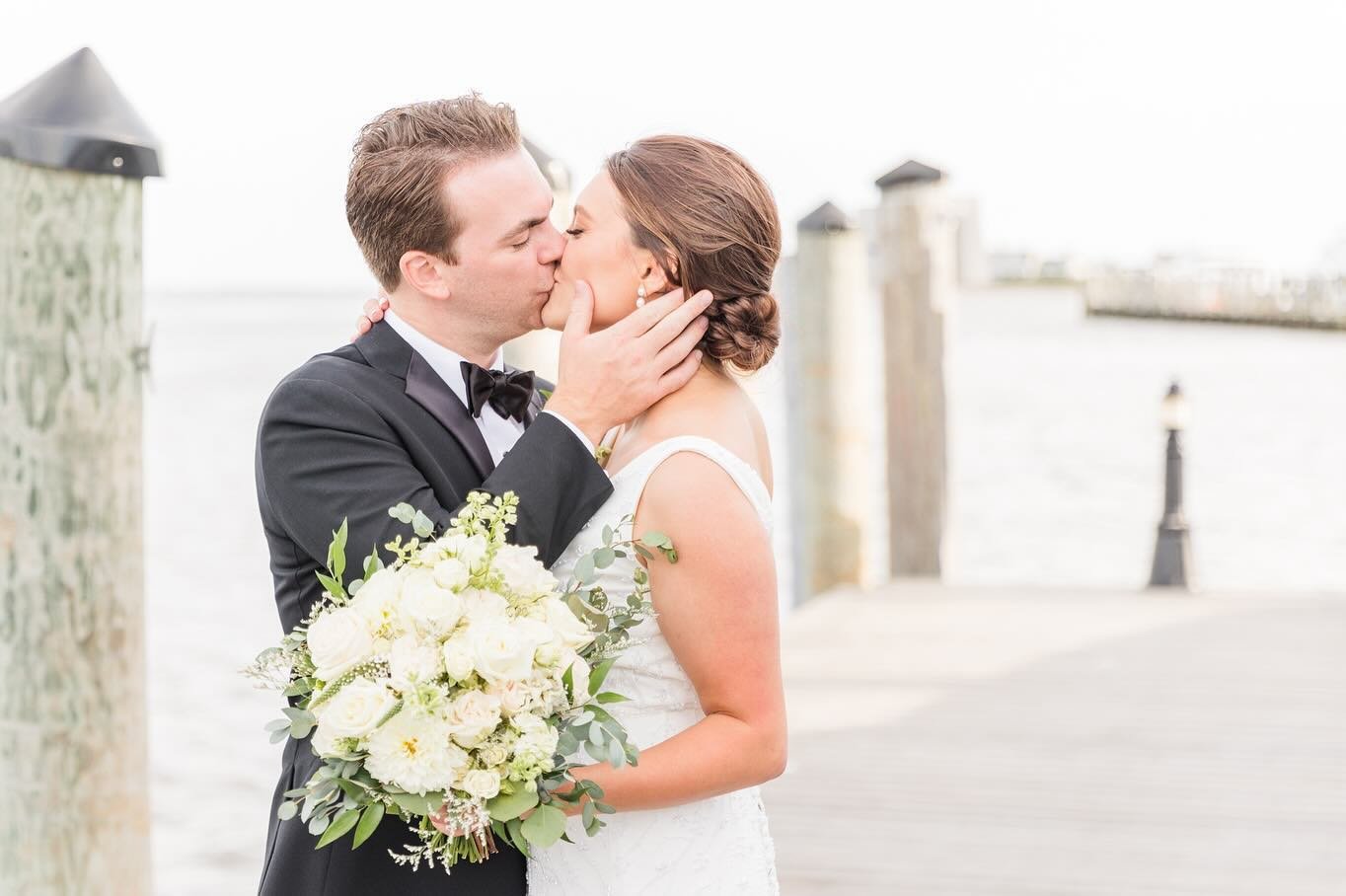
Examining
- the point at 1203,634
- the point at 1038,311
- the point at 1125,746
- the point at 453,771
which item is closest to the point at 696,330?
the point at 453,771

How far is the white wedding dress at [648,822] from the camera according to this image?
2.29 metres

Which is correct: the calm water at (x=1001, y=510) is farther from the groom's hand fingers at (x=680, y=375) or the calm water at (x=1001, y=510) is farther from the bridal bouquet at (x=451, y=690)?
the bridal bouquet at (x=451, y=690)

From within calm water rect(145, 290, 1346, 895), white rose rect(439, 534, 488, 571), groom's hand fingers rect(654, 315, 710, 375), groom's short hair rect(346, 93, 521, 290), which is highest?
groom's short hair rect(346, 93, 521, 290)

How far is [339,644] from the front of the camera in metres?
1.87

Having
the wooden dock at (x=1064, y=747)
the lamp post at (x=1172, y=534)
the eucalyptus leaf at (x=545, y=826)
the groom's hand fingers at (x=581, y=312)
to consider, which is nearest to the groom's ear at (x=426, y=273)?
the groom's hand fingers at (x=581, y=312)

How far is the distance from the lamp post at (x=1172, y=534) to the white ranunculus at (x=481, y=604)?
A: 7.24 m

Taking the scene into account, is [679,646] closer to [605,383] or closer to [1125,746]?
[605,383]

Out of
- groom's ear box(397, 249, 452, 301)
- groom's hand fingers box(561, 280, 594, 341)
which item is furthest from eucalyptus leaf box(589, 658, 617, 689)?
groom's ear box(397, 249, 452, 301)

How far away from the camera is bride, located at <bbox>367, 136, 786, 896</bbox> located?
7.16ft

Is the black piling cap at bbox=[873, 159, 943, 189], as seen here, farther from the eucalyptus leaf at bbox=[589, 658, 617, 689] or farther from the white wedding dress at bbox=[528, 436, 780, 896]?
the eucalyptus leaf at bbox=[589, 658, 617, 689]

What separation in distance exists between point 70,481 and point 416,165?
103cm

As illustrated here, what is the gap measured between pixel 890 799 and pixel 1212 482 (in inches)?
575

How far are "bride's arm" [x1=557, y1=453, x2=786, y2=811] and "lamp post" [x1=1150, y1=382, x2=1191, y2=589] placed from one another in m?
Result: 6.82

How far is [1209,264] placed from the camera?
70500 millimetres
